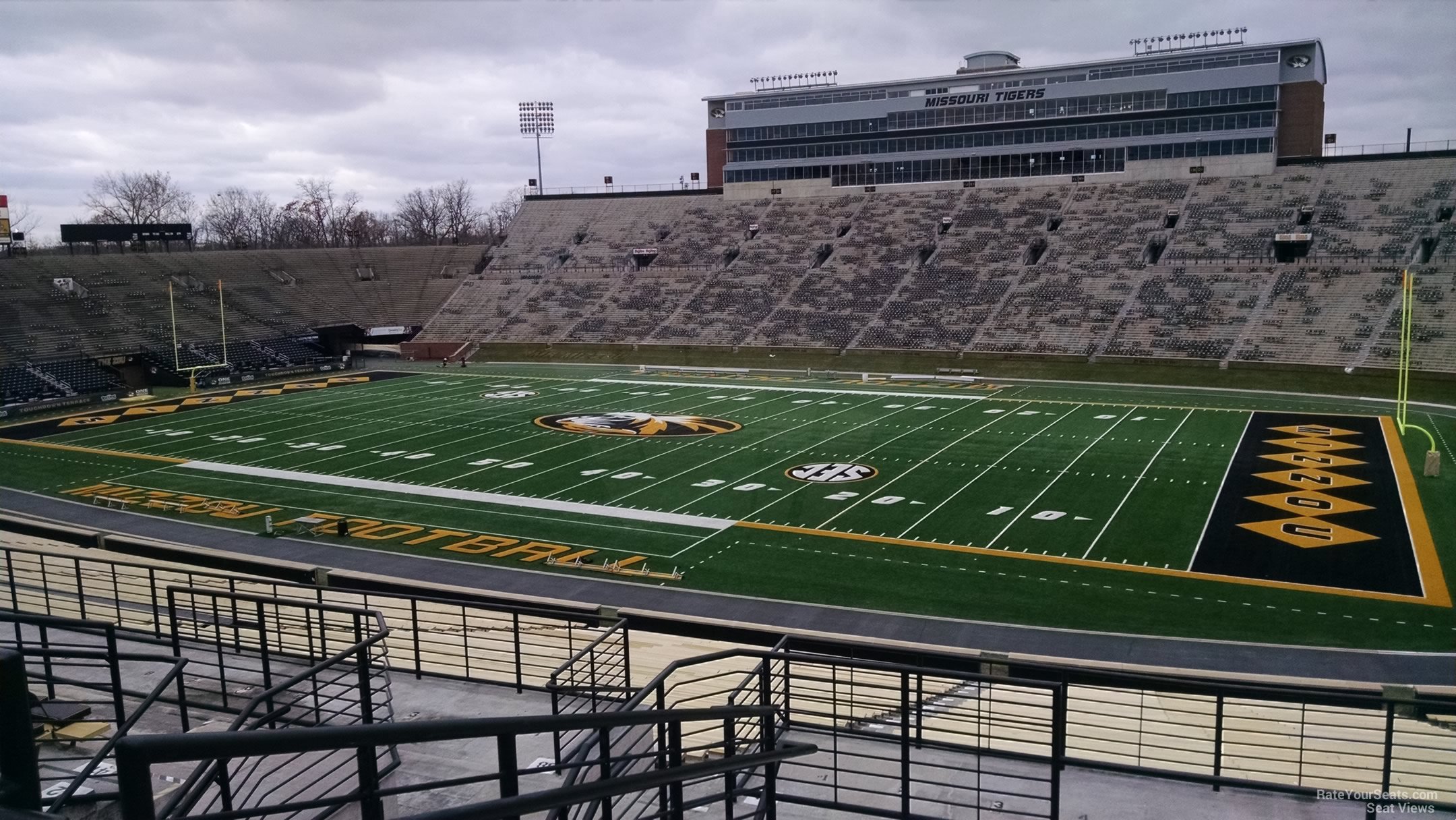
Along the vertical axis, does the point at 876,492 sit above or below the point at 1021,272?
below

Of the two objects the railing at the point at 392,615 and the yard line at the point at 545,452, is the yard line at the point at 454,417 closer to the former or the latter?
the yard line at the point at 545,452

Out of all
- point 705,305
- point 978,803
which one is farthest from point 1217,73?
point 978,803

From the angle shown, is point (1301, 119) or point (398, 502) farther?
point (1301, 119)

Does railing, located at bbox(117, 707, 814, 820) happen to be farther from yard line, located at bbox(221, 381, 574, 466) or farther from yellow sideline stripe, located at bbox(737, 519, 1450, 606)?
yard line, located at bbox(221, 381, 574, 466)

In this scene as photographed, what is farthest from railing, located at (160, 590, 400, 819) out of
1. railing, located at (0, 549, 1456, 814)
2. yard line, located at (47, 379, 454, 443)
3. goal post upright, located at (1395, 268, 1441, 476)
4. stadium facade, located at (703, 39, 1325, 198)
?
stadium facade, located at (703, 39, 1325, 198)

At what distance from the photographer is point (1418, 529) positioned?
22406 mm

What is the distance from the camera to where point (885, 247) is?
64.9 metres

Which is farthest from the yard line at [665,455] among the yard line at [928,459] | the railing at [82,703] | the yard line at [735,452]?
the railing at [82,703]

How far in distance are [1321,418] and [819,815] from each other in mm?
36068

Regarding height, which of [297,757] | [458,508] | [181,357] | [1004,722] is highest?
[297,757]

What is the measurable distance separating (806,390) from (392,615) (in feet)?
103

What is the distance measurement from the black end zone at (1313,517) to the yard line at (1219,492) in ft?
0.27

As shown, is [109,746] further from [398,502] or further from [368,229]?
[368,229]

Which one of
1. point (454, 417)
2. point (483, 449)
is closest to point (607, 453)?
point (483, 449)
